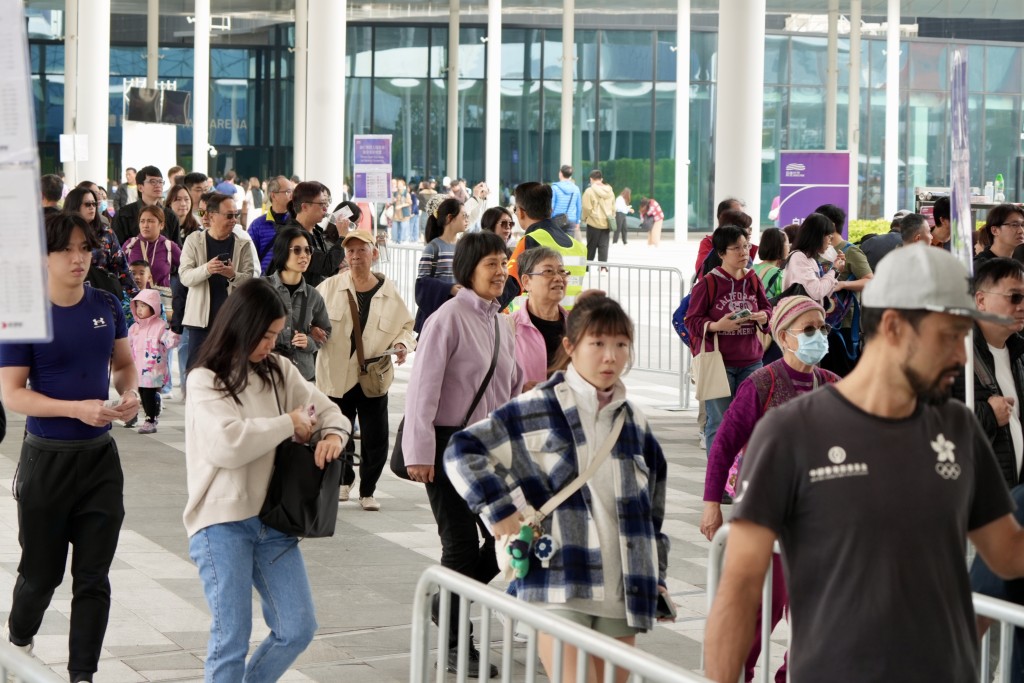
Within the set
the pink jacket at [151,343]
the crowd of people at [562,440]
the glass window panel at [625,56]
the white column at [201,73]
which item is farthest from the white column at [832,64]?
the crowd of people at [562,440]

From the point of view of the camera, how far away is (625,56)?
60000 millimetres

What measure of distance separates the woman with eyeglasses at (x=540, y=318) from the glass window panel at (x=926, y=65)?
55.7 metres

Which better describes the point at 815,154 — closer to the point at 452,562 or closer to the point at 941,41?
the point at 452,562

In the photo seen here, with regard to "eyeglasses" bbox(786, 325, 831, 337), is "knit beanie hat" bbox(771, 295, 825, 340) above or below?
above

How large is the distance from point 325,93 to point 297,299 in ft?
40.2

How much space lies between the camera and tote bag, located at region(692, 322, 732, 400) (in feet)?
36.2

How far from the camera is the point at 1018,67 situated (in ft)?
208

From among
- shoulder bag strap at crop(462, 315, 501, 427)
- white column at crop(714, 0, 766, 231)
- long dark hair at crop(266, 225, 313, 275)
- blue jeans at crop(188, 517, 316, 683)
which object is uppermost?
white column at crop(714, 0, 766, 231)

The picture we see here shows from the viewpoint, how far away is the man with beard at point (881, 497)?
342 cm

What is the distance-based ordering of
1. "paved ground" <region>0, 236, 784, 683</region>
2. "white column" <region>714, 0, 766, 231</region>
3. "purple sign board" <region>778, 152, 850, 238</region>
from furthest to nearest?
1. "white column" <region>714, 0, 766, 231</region>
2. "purple sign board" <region>778, 152, 850, 238</region>
3. "paved ground" <region>0, 236, 784, 683</region>

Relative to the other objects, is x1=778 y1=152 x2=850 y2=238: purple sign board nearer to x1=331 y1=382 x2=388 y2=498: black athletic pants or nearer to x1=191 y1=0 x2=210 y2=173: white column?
x1=331 y1=382 x2=388 y2=498: black athletic pants

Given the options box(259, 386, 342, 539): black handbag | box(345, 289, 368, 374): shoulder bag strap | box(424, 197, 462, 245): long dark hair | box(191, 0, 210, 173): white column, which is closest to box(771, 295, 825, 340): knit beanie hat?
box(259, 386, 342, 539): black handbag

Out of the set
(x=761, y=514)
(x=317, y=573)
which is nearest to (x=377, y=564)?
(x=317, y=573)

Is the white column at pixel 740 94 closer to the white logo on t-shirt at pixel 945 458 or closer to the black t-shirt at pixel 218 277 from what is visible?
the black t-shirt at pixel 218 277
